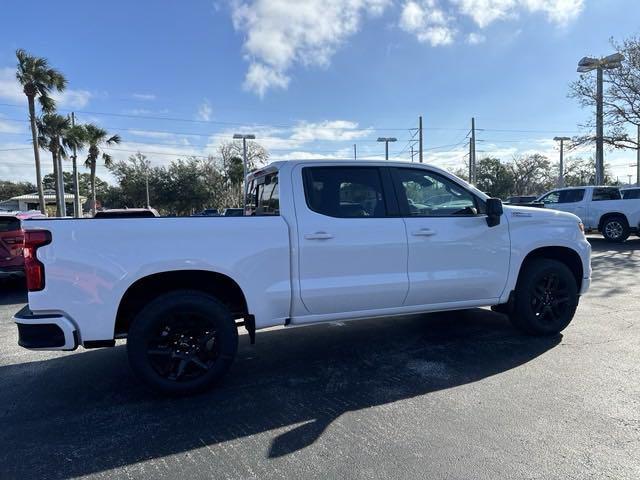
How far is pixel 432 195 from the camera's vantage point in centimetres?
456

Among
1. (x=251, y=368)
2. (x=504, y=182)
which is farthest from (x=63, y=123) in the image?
(x=504, y=182)

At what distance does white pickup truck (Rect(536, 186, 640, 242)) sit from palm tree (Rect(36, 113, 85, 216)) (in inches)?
1089

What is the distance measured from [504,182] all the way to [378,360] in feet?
215

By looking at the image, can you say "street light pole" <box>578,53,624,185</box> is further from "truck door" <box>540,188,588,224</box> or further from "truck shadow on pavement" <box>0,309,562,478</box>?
"truck shadow on pavement" <box>0,309,562,478</box>

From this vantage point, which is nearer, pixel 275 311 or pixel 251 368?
pixel 275 311

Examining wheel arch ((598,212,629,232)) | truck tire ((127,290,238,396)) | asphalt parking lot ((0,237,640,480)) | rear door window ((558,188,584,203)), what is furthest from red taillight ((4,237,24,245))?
wheel arch ((598,212,629,232))

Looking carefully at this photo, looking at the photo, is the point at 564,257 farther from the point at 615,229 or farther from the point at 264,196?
the point at 615,229

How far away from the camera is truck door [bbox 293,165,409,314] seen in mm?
3938

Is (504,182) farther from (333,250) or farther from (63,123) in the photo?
(333,250)

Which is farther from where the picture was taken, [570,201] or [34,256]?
[570,201]

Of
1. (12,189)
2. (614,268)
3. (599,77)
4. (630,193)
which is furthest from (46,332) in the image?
(12,189)

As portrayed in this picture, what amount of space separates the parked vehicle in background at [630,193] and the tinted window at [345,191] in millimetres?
13775

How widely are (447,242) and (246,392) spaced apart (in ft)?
7.59

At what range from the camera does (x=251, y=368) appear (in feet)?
14.2
